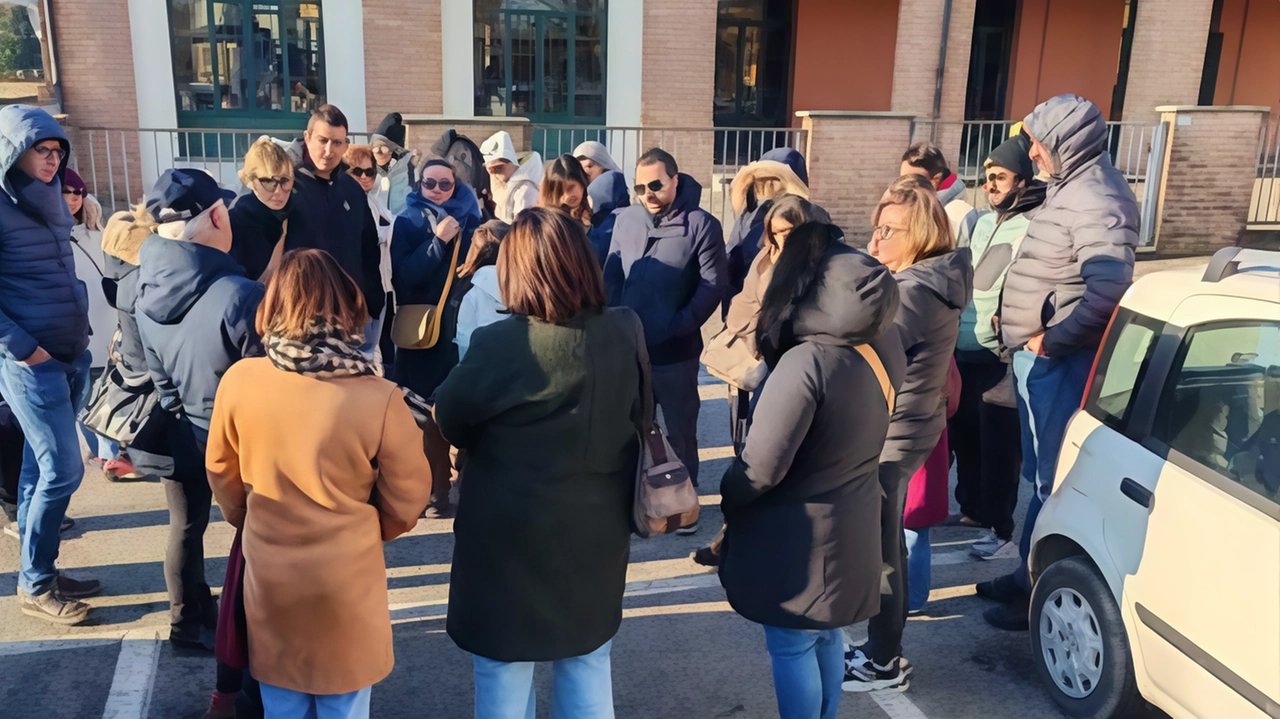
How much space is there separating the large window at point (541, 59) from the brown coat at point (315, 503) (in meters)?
12.8

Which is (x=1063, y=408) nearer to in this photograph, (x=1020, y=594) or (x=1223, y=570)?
(x=1020, y=594)

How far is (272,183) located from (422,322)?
0.99 m

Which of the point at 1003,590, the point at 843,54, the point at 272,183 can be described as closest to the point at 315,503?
the point at 272,183

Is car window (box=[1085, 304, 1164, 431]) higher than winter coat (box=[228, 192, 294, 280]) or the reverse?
the reverse

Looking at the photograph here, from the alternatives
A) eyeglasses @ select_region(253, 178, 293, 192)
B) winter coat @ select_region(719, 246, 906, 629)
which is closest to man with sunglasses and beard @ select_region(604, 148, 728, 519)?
eyeglasses @ select_region(253, 178, 293, 192)

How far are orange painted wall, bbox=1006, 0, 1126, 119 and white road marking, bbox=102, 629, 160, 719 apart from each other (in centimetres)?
1746

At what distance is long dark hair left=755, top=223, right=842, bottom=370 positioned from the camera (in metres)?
3.02

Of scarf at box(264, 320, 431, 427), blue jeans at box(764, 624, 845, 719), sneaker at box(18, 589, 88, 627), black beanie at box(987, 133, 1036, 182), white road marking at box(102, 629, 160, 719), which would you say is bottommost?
white road marking at box(102, 629, 160, 719)

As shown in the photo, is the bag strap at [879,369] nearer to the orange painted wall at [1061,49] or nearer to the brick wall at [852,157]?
the brick wall at [852,157]

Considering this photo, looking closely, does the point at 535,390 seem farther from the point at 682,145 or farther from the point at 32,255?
the point at 682,145

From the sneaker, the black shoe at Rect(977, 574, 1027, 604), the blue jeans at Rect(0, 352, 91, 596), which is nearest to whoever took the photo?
the blue jeans at Rect(0, 352, 91, 596)

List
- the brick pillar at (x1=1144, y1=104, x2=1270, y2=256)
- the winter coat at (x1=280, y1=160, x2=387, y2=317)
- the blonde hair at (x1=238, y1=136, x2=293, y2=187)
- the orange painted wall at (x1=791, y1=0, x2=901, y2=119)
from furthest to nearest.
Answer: the orange painted wall at (x1=791, y1=0, x2=901, y2=119) → the brick pillar at (x1=1144, y1=104, x2=1270, y2=256) → the winter coat at (x1=280, y1=160, x2=387, y2=317) → the blonde hair at (x1=238, y1=136, x2=293, y2=187)

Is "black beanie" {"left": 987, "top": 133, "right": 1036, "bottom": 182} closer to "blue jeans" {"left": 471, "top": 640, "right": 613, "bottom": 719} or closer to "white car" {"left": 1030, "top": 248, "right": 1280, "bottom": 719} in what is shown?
"white car" {"left": 1030, "top": 248, "right": 1280, "bottom": 719}

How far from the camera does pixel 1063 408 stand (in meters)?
4.52
